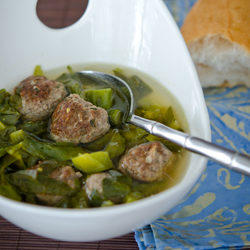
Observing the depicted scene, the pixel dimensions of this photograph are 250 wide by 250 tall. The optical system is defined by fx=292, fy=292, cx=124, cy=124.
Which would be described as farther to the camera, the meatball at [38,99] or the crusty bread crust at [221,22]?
the crusty bread crust at [221,22]

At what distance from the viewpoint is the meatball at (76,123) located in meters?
1.60

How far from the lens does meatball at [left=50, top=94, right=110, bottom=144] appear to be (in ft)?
5.24

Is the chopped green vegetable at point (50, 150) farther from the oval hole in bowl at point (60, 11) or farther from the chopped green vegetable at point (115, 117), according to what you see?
the oval hole in bowl at point (60, 11)

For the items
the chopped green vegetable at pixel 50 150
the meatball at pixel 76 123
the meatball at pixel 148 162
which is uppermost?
the meatball at pixel 76 123

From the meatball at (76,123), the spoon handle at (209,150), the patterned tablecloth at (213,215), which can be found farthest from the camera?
the meatball at (76,123)

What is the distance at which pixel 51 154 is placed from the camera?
1565mm

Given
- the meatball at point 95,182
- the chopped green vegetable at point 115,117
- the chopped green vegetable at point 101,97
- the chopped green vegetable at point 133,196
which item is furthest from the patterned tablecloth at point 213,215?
the chopped green vegetable at point 101,97

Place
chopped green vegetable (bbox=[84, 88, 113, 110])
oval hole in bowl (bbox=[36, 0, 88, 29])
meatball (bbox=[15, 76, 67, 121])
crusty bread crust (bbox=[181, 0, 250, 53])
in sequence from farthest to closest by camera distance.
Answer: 1. oval hole in bowl (bbox=[36, 0, 88, 29])
2. crusty bread crust (bbox=[181, 0, 250, 53])
3. chopped green vegetable (bbox=[84, 88, 113, 110])
4. meatball (bbox=[15, 76, 67, 121])

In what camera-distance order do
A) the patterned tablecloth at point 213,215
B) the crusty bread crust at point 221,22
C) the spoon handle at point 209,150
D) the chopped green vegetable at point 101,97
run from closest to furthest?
the spoon handle at point 209,150 → the patterned tablecloth at point 213,215 → the chopped green vegetable at point 101,97 → the crusty bread crust at point 221,22

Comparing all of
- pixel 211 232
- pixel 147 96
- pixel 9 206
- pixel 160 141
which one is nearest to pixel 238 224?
pixel 211 232

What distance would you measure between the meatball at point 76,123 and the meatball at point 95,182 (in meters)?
0.29

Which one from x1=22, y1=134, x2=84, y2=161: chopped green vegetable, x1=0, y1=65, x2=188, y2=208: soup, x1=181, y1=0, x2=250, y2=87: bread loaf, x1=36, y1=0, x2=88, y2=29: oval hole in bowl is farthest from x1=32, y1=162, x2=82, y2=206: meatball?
x1=36, y1=0, x2=88, y2=29: oval hole in bowl

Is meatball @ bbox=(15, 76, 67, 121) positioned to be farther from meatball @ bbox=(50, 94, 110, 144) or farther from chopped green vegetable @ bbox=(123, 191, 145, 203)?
chopped green vegetable @ bbox=(123, 191, 145, 203)

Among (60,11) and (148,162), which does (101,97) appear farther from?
(60,11)
